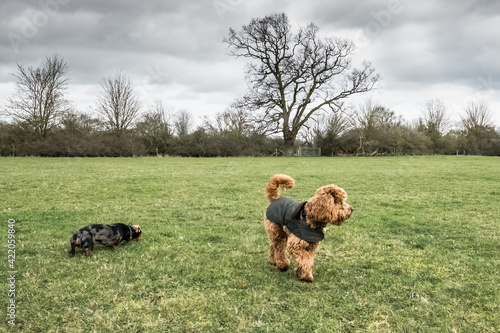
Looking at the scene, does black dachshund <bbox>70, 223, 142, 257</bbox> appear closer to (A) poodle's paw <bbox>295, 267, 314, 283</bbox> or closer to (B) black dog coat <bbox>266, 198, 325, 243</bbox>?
(B) black dog coat <bbox>266, 198, 325, 243</bbox>

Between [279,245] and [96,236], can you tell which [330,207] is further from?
[96,236]

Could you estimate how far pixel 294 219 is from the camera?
3.98m

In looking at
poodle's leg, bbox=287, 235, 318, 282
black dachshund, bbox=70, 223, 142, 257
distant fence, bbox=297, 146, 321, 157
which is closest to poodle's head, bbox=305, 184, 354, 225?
poodle's leg, bbox=287, 235, 318, 282

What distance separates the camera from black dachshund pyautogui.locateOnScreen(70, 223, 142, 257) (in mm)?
4820

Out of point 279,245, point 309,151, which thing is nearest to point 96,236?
point 279,245

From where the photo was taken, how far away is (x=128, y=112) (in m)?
47.6

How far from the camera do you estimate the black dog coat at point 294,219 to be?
3.90 m

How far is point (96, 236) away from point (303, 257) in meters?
3.19

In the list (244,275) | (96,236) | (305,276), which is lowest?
(244,275)

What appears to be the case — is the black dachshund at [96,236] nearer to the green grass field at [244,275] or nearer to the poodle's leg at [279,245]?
the green grass field at [244,275]

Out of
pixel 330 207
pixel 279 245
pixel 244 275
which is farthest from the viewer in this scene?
pixel 279 245

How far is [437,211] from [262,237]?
16.7 ft

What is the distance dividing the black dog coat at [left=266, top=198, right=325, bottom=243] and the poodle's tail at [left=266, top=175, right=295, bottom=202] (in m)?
0.26

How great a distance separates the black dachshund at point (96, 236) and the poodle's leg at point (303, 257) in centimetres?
291
